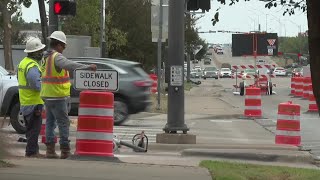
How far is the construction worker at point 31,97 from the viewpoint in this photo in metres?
9.36

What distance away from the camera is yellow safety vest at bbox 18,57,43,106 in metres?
9.46

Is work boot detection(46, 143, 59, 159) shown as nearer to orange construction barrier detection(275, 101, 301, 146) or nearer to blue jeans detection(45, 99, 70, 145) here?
blue jeans detection(45, 99, 70, 145)

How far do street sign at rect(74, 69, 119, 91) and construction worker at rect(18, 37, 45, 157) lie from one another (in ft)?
2.70

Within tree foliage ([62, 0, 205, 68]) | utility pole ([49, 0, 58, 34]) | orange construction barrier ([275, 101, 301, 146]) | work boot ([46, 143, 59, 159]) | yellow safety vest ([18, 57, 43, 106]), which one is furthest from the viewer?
tree foliage ([62, 0, 205, 68])

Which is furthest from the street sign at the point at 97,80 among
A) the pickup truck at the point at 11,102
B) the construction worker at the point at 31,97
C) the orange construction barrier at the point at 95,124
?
the pickup truck at the point at 11,102

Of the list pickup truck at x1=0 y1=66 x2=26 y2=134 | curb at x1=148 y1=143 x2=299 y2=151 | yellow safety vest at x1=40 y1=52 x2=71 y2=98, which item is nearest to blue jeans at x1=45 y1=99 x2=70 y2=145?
yellow safety vest at x1=40 y1=52 x2=71 y2=98

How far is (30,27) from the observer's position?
132m

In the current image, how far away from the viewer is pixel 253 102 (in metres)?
20.2

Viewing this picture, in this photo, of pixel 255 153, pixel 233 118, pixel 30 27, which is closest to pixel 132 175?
pixel 255 153

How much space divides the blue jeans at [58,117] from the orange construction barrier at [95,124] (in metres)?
0.22

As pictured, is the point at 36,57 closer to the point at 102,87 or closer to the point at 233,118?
the point at 102,87

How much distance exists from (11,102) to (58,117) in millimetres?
4424

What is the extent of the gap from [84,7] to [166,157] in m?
25.8

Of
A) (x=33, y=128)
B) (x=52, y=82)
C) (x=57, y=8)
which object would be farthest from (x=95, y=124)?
(x=57, y=8)
